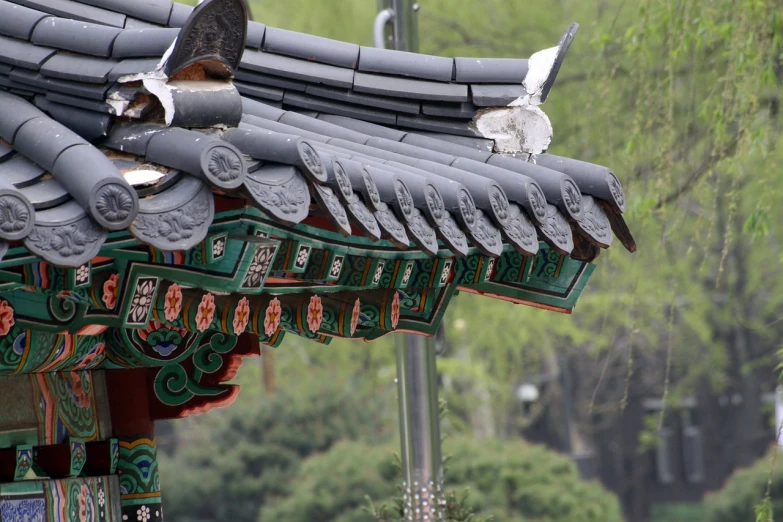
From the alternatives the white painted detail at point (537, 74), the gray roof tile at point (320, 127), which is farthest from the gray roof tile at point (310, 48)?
the white painted detail at point (537, 74)

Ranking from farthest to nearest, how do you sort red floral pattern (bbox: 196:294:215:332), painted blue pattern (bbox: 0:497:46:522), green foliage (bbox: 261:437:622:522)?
green foliage (bbox: 261:437:622:522) → painted blue pattern (bbox: 0:497:46:522) → red floral pattern (bbox: 196:294:215:332)

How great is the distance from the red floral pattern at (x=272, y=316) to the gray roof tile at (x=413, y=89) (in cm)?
61

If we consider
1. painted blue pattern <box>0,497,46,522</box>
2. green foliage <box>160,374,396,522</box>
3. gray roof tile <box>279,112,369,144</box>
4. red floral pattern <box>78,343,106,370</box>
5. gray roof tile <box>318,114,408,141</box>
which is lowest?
painted blue pattern <box>0,497,46,522</box>

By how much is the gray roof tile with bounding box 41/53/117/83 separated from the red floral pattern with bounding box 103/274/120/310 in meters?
0.37

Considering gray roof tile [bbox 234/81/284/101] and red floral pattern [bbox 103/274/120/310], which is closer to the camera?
red floral pattern [bbox 103/274/120/310]

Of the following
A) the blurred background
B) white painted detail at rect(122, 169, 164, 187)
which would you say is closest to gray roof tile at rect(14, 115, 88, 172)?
white painted detail at rect(122, 169, 164, 187)

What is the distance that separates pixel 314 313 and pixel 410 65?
0.68 m

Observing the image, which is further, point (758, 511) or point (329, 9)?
A: point (329, 9)

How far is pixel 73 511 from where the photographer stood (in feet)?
9.62

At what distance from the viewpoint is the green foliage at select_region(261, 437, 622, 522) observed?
31.1 ft

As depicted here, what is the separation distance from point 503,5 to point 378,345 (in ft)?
16.4

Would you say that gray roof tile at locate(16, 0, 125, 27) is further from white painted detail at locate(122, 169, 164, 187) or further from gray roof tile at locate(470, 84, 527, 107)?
gray roof tile at locate(470, 84, 527, 107)

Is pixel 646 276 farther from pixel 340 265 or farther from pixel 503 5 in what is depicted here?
pixel 340 265

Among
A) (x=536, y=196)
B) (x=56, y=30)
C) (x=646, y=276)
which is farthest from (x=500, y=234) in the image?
(x=646, y=276)
